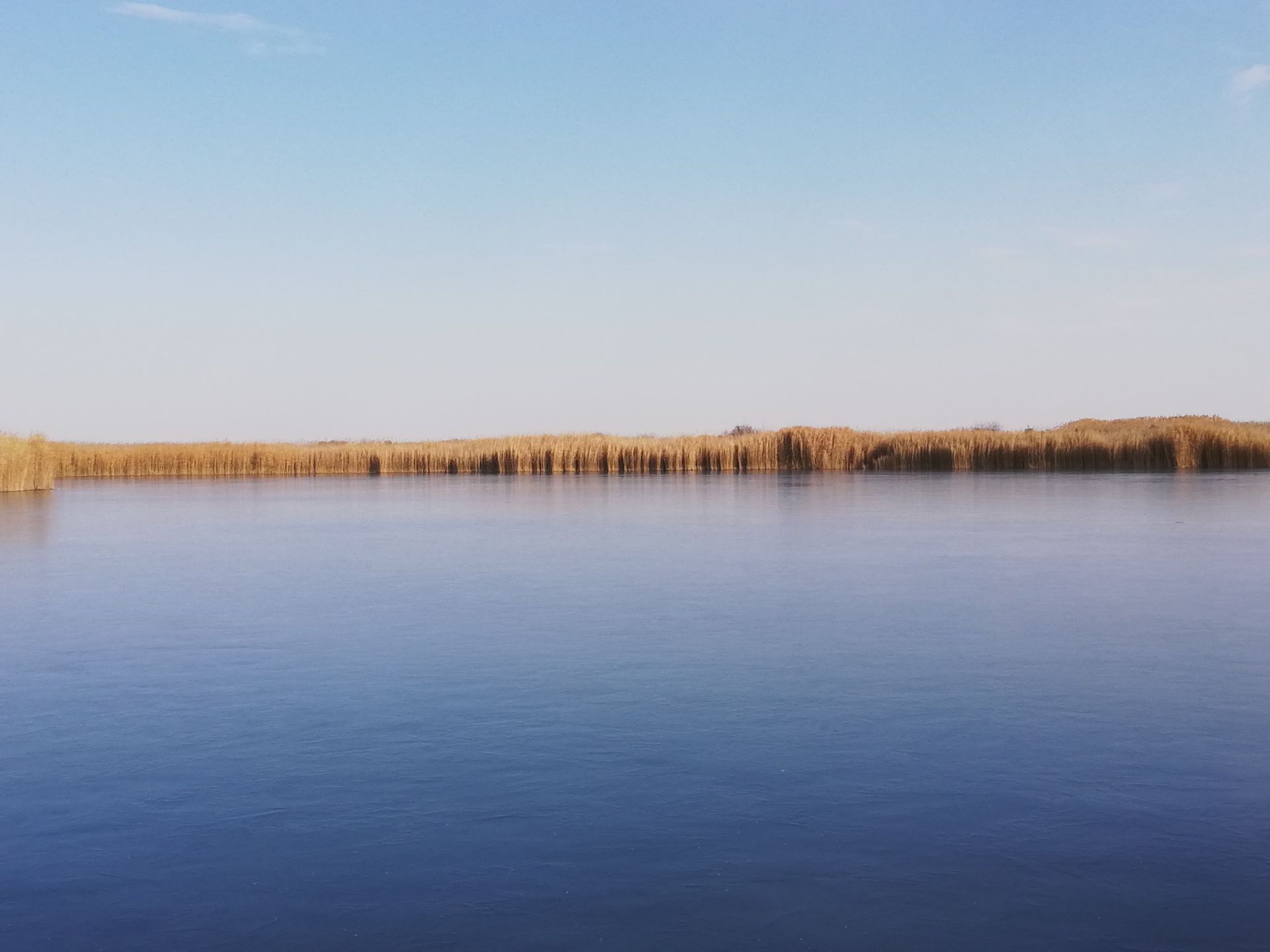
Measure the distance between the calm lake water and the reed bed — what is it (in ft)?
81.4

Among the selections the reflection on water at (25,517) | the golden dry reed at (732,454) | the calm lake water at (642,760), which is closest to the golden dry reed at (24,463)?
the reflection on water at (25,517)

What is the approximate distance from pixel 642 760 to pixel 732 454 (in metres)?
32.0

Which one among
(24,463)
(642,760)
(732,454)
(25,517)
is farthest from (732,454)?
(642,760)

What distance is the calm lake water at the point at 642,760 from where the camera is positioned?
9.39ft

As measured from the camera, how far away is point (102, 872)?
10.3 ft

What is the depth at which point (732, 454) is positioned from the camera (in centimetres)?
3581

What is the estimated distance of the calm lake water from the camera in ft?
9.39

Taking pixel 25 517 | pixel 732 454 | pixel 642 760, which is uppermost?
pixel 732 454

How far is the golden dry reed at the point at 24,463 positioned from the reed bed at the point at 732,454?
10311mm

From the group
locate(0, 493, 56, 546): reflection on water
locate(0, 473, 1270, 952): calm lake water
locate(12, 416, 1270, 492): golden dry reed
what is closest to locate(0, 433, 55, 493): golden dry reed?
locate(0, 493, 56, 546): reflection on water

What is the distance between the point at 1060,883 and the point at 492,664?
3.29m

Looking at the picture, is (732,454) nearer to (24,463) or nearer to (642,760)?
(24,463)

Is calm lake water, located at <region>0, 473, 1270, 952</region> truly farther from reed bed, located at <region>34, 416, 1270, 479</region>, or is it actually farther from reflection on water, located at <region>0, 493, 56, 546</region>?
reed bed, located at <region>34, 416, 1270, 479</region>

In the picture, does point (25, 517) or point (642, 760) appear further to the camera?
point (25, 517)
